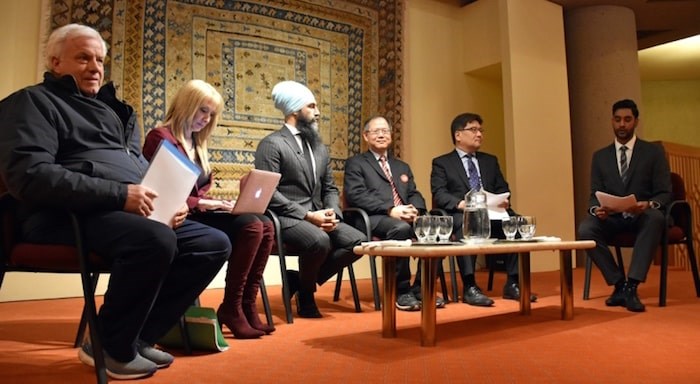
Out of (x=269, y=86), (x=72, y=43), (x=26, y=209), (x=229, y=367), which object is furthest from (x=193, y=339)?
(x=269, y=86)

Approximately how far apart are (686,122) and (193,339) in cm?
936

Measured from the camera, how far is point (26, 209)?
67.4 inches

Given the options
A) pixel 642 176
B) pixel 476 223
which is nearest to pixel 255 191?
pixel 476 223

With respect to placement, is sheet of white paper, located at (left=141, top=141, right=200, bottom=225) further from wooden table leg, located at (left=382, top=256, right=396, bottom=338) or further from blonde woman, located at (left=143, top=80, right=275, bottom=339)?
wooden table leg, located at (left=382, top=256, right=396, bottom=338)

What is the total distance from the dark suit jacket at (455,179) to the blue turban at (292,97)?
102cm

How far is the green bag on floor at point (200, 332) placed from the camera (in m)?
2.03

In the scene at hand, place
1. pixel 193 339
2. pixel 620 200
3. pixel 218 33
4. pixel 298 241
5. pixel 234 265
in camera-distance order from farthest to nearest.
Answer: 1. pixel 218 33
2. pixel 620 200
3. pixel 298 241
4. pixel 234 265
5. pixel 193 339

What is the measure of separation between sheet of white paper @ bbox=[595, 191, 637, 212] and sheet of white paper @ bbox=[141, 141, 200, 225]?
7.66ft

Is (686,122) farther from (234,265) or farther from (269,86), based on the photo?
(234,265)

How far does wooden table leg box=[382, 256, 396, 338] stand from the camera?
2.31m

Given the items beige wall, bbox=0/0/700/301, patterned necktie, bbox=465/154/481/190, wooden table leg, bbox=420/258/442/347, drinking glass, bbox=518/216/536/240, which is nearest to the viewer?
wooden table leg, bbox=420/258/442/347

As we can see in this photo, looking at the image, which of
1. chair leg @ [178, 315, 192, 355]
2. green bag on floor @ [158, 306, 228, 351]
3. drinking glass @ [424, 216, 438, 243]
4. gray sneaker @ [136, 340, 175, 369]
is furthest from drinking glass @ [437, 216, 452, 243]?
gray sneaker @ [136, 340, 175, 369]

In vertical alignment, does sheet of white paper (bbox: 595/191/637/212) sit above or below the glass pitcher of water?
above

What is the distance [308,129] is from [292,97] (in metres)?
0.19
